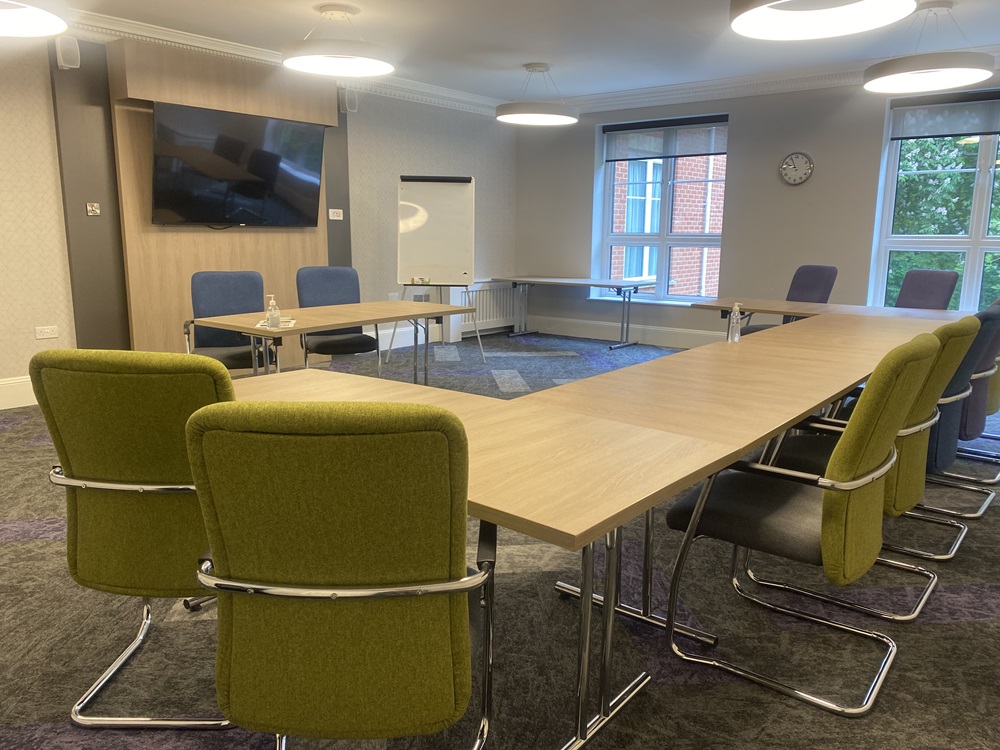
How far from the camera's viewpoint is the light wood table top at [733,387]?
6.59 ft

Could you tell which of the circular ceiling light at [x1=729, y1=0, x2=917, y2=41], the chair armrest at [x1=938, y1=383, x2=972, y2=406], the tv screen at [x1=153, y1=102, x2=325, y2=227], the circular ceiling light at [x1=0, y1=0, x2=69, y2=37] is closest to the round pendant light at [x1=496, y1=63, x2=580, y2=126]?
the tv screen at [x1=153, y1=102, x2=325, y2=227]

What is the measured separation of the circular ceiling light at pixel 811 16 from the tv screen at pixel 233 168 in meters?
4.21

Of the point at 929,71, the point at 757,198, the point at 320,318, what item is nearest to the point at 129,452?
the point at 320,318

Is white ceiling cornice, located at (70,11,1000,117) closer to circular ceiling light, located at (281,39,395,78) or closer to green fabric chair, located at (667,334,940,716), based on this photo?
circular ceiling light, located at (281,39,395,78)

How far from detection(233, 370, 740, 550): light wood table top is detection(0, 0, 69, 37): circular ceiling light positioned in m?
2.04

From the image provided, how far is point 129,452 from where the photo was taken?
1.55 meters

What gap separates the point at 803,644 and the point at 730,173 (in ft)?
19.9

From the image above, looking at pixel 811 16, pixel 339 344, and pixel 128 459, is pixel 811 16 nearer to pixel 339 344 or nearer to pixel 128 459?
pixel 128 459

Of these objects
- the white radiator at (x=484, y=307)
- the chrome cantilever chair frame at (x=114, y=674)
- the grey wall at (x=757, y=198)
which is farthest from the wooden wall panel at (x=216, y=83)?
the chrome cantilever chair frame at (x=114, y=674)

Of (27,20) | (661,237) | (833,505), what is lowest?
(833,505)

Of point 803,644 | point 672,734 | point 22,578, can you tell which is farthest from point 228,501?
point 22,578

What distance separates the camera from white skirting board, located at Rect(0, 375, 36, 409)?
16.5 feet

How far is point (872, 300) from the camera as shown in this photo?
698 centimetres

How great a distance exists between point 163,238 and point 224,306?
126cm
